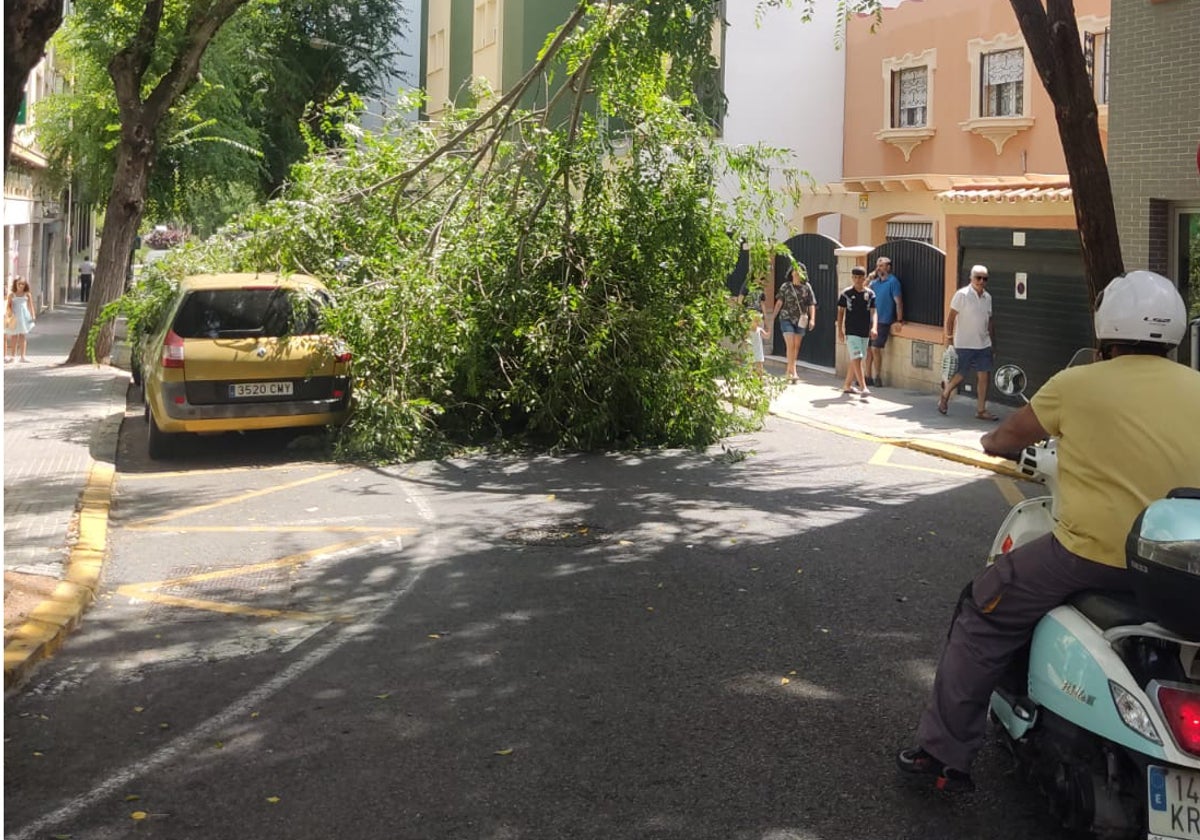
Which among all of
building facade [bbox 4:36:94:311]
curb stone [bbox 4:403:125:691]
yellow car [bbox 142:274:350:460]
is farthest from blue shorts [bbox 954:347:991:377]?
building facade [bbox 4:36:94:311]

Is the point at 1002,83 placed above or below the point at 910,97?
below

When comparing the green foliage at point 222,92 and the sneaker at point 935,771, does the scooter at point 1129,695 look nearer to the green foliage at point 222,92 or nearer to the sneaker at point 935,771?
the sneaker at point 935,771

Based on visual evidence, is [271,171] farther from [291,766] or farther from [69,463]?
[291,766]

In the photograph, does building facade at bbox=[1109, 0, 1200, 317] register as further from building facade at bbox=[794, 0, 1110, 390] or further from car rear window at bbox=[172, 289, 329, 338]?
car rear window at bbox=[172, 289, 329, 338]

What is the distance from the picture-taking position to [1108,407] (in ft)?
14.2

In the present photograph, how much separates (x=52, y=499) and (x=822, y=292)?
16.6 metres

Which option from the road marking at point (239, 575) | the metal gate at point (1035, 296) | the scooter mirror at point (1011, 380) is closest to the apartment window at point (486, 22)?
the metal gate at point (1035, 296)

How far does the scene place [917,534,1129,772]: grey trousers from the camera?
4.40 meters

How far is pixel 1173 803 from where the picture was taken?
156 inches

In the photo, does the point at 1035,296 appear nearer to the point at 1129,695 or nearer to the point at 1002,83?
the point at 1002,83

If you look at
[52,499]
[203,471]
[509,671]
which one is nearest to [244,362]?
[203,471]

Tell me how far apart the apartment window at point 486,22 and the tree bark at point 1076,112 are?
3331cm

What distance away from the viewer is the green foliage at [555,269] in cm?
1365

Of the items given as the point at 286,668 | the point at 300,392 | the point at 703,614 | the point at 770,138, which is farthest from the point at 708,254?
the point at 770,138
